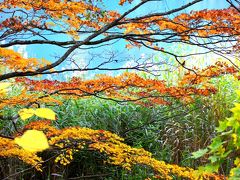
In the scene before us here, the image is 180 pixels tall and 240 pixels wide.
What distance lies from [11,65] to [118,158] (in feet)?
4.50

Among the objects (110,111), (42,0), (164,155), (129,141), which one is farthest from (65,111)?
(42,0)

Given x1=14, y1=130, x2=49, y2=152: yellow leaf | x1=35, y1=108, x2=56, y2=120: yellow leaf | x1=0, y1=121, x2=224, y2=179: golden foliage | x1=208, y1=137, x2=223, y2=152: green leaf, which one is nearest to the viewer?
x1=14, y1=130, x2=49, y2=152: yellow leaf

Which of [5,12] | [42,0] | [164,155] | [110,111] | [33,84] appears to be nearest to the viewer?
[42,0]

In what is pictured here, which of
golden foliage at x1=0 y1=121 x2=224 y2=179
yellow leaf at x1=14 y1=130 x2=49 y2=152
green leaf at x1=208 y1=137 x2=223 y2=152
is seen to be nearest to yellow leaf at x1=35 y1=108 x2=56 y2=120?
yellow leaf at x1=14 y1=130 x2=49 y2=152

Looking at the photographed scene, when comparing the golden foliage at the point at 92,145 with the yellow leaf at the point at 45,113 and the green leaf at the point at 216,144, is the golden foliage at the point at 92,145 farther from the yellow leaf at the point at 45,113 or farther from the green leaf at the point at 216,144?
the yellow leaf at the point at 45,113

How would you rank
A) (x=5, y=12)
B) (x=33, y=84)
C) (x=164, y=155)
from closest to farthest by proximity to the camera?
(x=5, y=12) → (x=33, y=84) → (x=164, y=155)

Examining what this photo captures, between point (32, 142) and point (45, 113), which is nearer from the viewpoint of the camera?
point (32, 142)

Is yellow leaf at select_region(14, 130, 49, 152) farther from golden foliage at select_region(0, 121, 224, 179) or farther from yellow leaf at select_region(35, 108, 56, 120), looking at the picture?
golden foliage at select_region(0, 121, 224, 179)

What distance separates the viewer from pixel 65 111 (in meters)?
6.33

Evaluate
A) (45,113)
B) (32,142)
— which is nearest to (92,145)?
(45,113)

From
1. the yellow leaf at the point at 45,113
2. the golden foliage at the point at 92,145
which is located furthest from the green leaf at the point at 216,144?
the golden foliage at the point at 92,145

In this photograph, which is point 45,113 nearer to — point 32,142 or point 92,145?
point 32,142

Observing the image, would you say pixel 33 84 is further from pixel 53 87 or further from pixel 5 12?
pixel 5 12

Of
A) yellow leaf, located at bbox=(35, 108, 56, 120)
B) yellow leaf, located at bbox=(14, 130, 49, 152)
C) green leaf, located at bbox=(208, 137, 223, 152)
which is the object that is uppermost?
yellow leaf, located at bbox=(35, 108, 56, 120)
